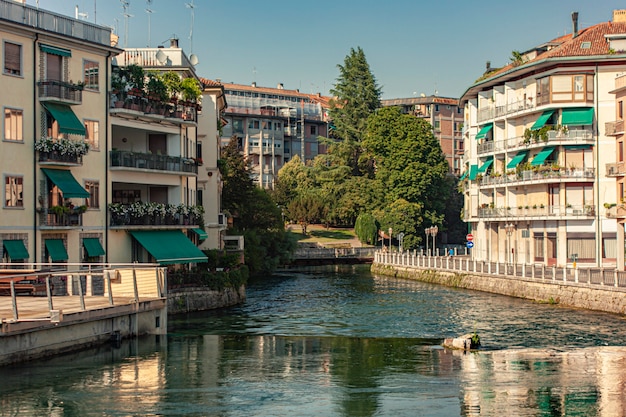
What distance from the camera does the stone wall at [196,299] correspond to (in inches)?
1891

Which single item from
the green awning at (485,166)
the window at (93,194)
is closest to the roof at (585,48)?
the green awning at (485,166)

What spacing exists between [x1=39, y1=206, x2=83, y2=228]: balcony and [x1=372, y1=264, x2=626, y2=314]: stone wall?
27.3 metres

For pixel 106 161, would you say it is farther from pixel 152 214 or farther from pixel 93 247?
pixel 93 247

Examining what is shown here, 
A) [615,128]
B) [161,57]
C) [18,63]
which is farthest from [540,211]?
[18,63]

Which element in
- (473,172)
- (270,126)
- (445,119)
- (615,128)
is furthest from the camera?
(445,119)

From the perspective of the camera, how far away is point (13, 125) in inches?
1716

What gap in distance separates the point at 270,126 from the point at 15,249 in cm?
11033

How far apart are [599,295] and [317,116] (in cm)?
11648

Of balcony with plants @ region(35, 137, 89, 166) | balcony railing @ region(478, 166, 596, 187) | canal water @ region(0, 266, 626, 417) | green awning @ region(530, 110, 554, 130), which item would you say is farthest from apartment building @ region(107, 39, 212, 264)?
green awning @ region(530, 110, 554, 130)

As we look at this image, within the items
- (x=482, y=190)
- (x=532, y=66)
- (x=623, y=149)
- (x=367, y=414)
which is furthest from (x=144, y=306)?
(x=482, y=190)

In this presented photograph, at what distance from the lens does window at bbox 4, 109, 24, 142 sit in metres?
43.3

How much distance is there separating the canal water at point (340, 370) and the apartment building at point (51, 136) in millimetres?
7349

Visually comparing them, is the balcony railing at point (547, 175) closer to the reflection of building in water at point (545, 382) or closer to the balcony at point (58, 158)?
the reflection of building in water at point (545, 382)

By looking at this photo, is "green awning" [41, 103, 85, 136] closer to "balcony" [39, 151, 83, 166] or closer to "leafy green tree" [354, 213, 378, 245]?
"balcony" [39, 151, 83, 166]
